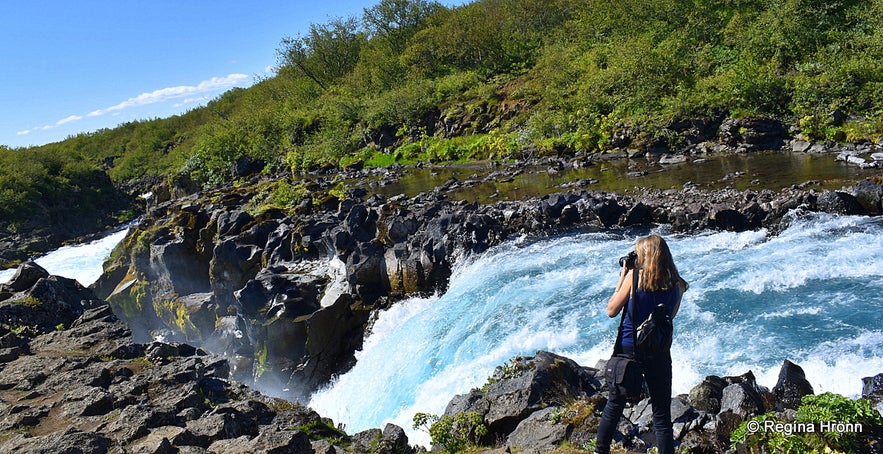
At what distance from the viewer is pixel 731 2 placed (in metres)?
47.6

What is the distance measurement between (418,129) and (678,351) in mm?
50821

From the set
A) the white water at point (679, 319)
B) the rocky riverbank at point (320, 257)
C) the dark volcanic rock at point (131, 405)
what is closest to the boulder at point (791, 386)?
the white water at point (679, 319)

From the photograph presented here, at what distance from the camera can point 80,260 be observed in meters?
37.1

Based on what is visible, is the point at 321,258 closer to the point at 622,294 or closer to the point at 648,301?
the point at 622,294

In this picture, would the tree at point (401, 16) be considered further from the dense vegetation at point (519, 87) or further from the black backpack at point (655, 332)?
the black backpack at point (655, 332)

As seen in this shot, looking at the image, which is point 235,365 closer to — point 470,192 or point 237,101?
point 470,192

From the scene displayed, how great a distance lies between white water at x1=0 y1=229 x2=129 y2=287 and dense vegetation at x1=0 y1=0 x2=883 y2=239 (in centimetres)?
776

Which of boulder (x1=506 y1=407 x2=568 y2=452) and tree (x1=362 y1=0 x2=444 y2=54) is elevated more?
tree (x1=362 y1=0 x2=444 y2=54)

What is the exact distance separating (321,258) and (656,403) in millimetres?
16715

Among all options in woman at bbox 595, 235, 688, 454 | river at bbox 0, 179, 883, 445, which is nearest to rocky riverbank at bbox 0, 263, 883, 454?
woman at bbox 595, 235, 688, 454

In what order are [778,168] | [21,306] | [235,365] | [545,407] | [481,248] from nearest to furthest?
[545,407] → [21,306] → [235,365] → [481,248] → [778,168]

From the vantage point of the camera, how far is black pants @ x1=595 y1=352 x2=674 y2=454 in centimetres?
573

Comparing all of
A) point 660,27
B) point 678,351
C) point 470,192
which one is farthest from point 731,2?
point 678,351

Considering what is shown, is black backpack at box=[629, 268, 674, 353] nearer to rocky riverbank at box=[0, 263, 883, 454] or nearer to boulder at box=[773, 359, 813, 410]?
rocky riverbank at box=[0, 263, 883, 454]
